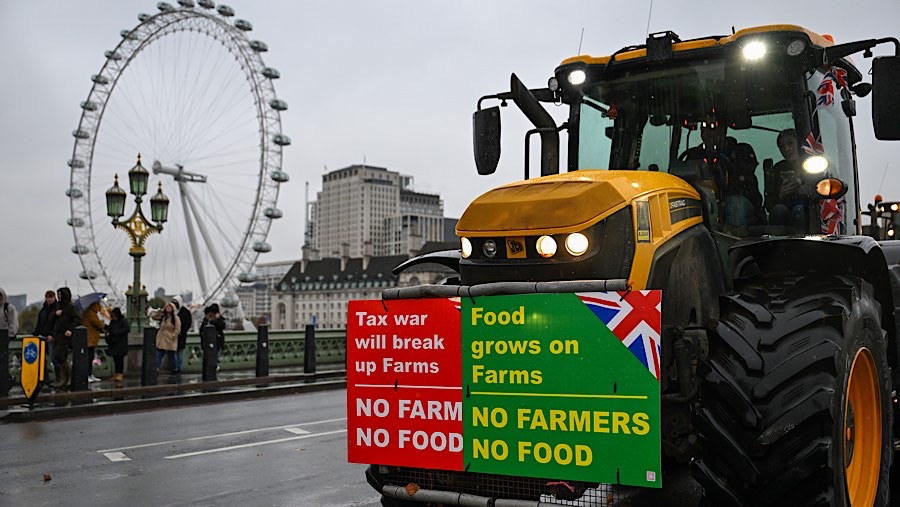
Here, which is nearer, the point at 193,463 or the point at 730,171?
the point at 730,171

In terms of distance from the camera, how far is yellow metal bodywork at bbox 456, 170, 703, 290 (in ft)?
15.2

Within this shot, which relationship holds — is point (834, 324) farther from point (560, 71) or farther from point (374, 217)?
point (374, 217)

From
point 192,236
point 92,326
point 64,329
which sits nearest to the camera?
point 64,329

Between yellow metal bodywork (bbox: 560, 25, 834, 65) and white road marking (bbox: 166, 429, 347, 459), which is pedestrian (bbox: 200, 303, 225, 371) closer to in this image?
white road marking (bbox: 166, 429, 347, 459)

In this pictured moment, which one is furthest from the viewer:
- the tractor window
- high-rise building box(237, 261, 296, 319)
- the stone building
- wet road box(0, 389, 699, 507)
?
high-rise building box(237, 261, 296, 319)

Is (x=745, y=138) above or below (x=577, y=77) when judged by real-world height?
below

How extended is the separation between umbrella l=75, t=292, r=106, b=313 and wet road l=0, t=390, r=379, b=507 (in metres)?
5.05

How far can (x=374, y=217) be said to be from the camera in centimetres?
15950

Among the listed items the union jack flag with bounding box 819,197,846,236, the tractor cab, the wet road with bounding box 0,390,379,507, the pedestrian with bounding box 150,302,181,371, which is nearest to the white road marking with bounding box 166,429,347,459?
the wet road with bounding box 0,390,379,507

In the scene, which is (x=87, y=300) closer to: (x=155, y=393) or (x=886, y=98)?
(x=155, y=393)

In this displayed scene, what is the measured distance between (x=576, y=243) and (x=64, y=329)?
47.2 feet

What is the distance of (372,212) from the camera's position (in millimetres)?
159500

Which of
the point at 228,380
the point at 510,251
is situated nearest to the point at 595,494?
the point at 510,251

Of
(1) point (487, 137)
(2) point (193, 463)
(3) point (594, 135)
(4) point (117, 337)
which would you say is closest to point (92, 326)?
(4) point (117, 337)
